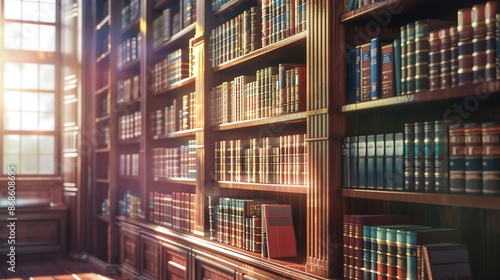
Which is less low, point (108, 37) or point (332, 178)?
point (108, 37)

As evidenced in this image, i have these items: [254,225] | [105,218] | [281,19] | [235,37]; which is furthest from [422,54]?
[105,218]

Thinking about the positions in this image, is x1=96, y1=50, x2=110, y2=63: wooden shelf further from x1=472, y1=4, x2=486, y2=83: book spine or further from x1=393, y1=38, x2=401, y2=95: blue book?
x1=472, y1=4, x2=486, y2=83: book spine

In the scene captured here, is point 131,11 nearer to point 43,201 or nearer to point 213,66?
point 213,66

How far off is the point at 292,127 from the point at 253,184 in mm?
466

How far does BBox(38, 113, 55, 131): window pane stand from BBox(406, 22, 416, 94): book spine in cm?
632

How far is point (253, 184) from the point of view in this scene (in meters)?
3.75

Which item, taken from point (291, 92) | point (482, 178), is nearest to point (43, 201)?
point (291, 92)

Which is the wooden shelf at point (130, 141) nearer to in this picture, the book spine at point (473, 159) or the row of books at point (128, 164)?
the row of books at point (128, 164)

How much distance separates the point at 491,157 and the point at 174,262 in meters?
3.18

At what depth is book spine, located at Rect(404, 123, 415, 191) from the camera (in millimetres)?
2477

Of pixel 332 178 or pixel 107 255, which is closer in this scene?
pixel 332 178

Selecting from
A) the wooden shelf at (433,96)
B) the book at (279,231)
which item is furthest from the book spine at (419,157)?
the book at (279,231)

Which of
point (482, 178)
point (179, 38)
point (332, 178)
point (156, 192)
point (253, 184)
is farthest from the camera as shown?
point (156, 192)

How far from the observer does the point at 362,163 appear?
280 cm
